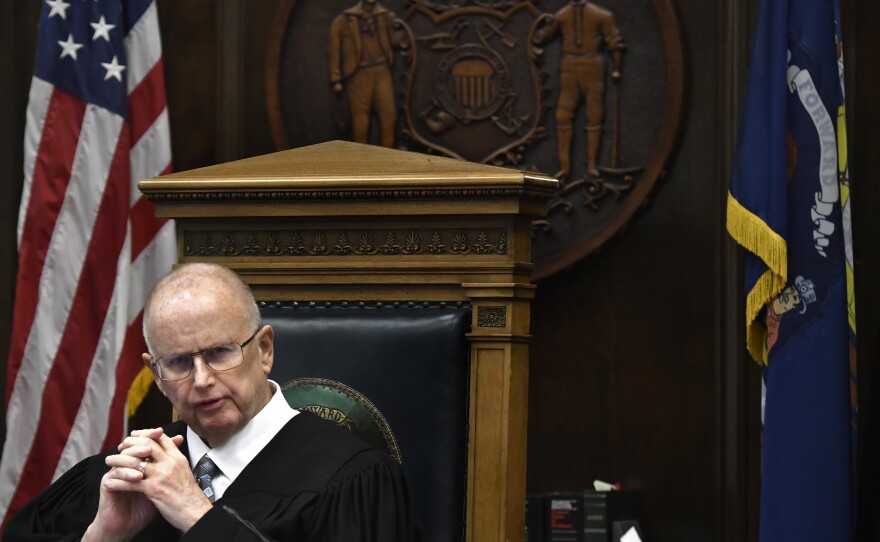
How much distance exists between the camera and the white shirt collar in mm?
2514

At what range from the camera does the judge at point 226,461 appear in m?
2.33

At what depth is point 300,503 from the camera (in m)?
2.41

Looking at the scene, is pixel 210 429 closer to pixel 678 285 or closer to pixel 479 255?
pixel 479 255

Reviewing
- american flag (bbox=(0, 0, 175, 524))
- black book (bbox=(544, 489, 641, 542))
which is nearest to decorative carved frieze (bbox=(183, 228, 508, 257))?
american flag (bbox=(0, 0, 175, 524))

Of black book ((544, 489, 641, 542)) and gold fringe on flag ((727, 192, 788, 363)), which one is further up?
gold fringe on flag ((727, 192, 788, 363))

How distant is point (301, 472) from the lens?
8.11ft

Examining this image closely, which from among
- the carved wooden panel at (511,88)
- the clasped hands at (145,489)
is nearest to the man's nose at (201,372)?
the clasped hands at (145,489)

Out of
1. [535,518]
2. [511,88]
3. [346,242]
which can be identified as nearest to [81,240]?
[511,88]

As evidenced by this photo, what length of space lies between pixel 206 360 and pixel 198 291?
0.13 m

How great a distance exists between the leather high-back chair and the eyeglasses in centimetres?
A: 45

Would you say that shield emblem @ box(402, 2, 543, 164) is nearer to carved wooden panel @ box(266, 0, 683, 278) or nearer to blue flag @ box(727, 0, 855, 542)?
carved wooden panel @ box(266, 0, 683, 278)

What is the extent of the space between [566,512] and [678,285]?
817mm

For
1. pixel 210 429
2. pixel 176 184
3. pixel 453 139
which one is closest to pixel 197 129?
pixel 453 139

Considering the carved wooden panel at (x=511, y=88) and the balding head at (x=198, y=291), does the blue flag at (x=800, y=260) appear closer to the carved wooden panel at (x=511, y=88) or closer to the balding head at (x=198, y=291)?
the carved wooden panel at (x=511, y=88)
